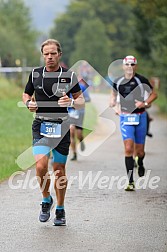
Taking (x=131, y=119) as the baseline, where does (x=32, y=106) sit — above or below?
above

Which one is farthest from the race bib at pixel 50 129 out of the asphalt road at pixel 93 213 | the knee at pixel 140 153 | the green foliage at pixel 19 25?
the green foliage at pixel 19 25

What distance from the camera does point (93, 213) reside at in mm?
10094

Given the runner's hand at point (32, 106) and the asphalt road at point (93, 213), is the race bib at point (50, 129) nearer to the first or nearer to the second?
the runner's hand at point (32, 106)

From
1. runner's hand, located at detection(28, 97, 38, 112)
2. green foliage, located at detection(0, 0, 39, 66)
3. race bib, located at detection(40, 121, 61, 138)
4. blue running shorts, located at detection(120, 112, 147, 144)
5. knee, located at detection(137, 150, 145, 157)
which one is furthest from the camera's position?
green foliage, located at detection(0, 0, 39, 66)

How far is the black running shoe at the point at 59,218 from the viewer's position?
9.30 metres

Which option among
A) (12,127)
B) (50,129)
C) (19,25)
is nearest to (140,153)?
(50,129)

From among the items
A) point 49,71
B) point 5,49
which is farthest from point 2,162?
point 5,49

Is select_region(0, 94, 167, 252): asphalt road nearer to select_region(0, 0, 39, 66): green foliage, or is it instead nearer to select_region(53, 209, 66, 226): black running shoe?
select_region(53, 209, 66, 226): black running shoe

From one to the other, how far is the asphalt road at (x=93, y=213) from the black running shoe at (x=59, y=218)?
89mm

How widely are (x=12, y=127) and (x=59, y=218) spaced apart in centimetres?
1442

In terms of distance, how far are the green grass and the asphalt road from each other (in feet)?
2.88

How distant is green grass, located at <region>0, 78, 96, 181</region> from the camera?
1524 cm

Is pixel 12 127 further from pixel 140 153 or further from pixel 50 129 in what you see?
pixel 50 129

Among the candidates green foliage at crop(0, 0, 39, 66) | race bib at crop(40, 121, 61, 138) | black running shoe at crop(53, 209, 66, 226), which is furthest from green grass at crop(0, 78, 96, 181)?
green foliage at crop(0, 0, 39, 66)
